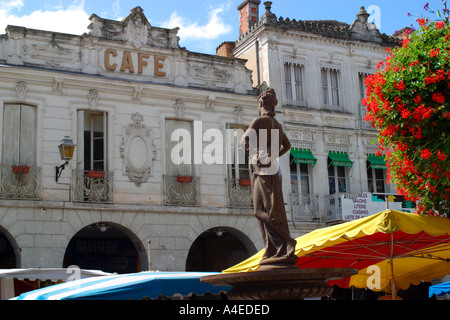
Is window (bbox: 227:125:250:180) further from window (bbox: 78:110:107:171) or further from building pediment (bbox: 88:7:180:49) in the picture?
window (bbox: 78:110:107:171)

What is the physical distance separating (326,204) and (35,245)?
9.07m

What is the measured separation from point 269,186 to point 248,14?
53.0 ft

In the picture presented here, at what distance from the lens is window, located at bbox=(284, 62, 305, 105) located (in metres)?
21.2

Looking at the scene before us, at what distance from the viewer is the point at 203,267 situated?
21.8 metres

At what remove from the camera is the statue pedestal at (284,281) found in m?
7.19

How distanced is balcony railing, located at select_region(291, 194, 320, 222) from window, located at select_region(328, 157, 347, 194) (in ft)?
2.77

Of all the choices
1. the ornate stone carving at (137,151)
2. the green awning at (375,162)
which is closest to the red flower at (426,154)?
the ornate stone carving at (137,151)

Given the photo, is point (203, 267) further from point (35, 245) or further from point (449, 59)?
point (449, 59)

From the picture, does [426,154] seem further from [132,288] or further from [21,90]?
[21,90]

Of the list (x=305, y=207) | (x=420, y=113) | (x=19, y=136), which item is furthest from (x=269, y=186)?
(x=305, y=207)

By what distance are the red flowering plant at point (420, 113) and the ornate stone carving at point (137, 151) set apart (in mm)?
8811

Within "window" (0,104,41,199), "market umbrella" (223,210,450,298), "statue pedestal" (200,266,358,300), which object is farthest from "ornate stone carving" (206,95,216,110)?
"statue pedestal" (200,266,358,300)

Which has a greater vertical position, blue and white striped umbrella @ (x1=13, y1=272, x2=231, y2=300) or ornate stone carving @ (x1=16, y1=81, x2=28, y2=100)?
ornate stone carving @ (x1=16, y1=81, x2=28, y2=100)
